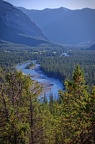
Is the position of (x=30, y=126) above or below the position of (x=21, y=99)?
below

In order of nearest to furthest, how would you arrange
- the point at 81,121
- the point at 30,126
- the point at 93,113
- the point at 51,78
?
the point at 93,113, the point at 81,121, the point at 30,126, the point at 51,78

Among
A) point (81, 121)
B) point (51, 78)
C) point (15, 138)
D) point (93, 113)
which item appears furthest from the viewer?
point (51, 78)

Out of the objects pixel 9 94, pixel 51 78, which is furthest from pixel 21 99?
pixel 51 78

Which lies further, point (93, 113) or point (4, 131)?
point (4, 131)

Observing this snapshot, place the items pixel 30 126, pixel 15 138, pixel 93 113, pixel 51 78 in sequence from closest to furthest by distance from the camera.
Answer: pixel 93 113, pixel 15 138, pixel 30 126, pixel 51 78

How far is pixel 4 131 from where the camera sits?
33.5m

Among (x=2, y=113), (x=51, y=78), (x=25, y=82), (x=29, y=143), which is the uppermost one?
(x=25, y=82)

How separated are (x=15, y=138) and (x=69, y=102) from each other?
7912 mm

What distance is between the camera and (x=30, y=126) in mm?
35250

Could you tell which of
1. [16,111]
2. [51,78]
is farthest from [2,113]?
[51,78]

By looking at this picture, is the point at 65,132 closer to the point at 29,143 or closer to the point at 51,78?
the point at 29,143

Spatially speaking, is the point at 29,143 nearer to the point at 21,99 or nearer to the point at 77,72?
the point at 21,99

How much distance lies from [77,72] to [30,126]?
8948mm

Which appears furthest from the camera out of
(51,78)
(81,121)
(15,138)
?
(51,78)
